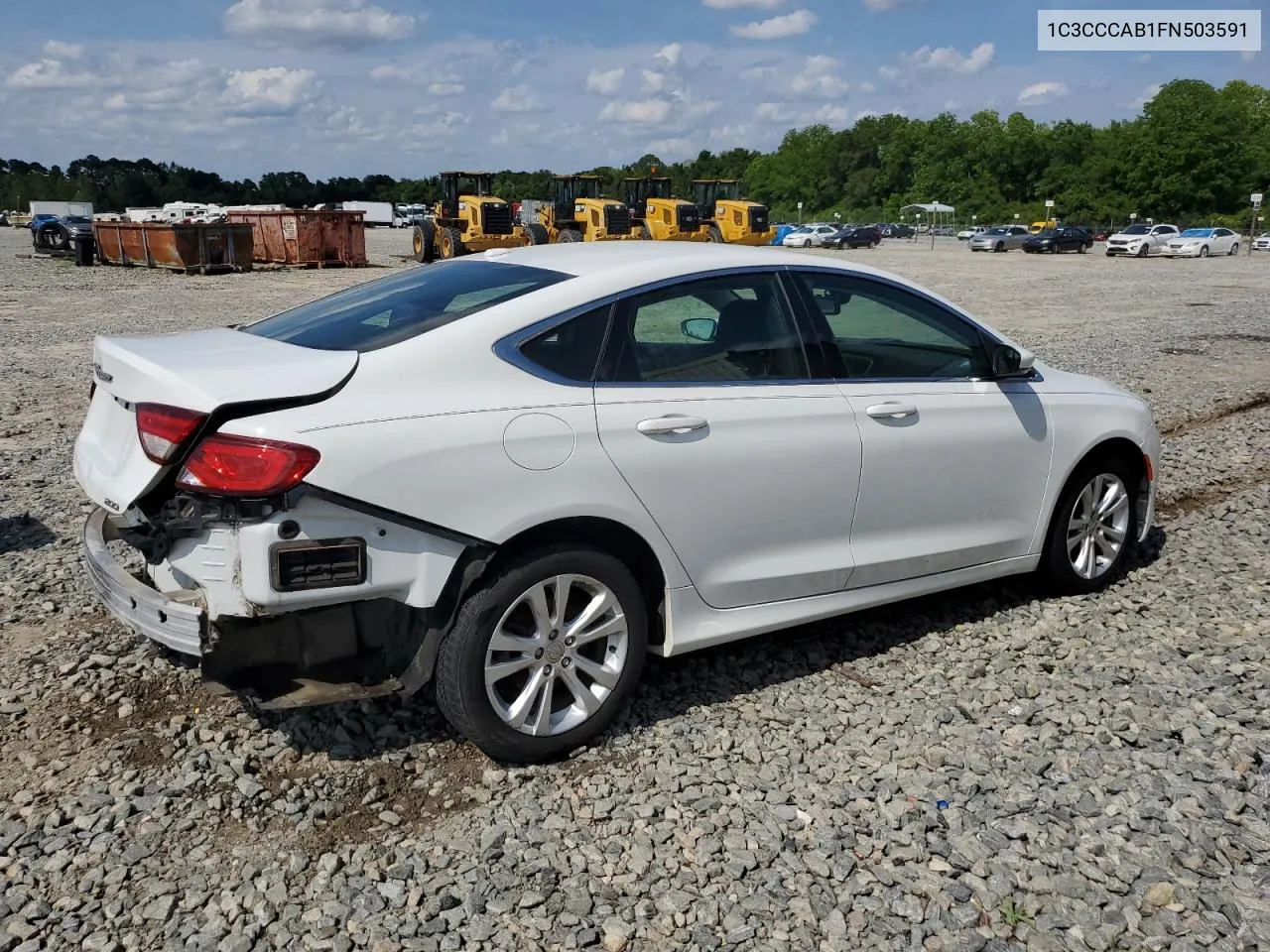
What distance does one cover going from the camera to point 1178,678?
435 centimetres

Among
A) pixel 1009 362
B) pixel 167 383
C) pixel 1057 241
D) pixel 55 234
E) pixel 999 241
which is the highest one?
pixel 55 234

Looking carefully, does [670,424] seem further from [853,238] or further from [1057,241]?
[853,238]

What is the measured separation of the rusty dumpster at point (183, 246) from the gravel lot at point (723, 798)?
2566 centimetres

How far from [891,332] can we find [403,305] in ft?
6.95

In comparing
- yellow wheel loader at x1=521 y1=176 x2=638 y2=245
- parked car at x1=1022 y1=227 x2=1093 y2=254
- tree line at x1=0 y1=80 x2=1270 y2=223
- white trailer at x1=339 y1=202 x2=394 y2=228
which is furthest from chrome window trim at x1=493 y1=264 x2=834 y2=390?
white trailer at x1=339 y1=202 x2=394 y2=228

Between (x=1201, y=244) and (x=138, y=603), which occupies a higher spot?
(x=1201, y=244)

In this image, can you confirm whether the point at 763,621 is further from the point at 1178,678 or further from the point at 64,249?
the point at 64,249

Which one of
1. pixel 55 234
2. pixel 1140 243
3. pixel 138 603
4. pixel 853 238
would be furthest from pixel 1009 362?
pixel 853 238

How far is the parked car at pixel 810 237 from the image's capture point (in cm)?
5522

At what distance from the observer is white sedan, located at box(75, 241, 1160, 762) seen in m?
3.13

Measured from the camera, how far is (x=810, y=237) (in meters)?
56.7

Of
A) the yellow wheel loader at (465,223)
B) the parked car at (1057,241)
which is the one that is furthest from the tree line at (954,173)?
the yellow wheel loader at (465,223)

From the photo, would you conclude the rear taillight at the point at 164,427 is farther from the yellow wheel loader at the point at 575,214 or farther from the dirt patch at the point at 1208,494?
the yellow wheel loader at the point at 575,214

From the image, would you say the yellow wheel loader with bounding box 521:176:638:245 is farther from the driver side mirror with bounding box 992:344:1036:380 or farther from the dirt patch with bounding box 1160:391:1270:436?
the driver side mirror with bounding box 992:344:1036:380
